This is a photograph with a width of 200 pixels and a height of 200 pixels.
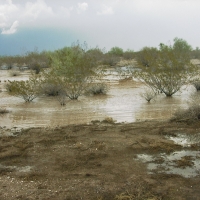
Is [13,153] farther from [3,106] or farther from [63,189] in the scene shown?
[3,106]

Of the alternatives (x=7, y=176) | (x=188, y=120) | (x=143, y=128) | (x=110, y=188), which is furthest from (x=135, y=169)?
(x=188, y=120)

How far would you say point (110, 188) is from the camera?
23.0ft

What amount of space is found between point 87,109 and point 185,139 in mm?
6889

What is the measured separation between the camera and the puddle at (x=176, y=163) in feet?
26.2

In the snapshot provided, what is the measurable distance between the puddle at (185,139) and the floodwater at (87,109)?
10.7 feet

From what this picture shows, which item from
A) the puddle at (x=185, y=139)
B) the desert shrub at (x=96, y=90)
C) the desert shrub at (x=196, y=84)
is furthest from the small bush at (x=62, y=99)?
the desert shrub at (x=196, y=84)

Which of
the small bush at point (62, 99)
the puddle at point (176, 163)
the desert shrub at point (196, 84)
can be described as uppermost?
the desert shrub at point (196, 84)

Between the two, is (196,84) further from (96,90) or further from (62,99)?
(62,99)

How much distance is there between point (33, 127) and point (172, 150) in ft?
20.0

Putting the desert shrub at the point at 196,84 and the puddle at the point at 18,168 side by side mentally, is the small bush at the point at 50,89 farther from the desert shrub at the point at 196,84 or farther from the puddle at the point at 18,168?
the puddle at the point at 18,168

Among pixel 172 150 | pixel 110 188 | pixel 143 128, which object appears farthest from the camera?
pixel 143 128

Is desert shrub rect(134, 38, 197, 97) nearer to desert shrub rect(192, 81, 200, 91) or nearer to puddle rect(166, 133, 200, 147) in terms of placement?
desert shrub rect(192, 81, 200, 91)

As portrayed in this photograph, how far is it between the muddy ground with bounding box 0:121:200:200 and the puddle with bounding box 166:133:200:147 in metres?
0.26

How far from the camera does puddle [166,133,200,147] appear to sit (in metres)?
10.3
